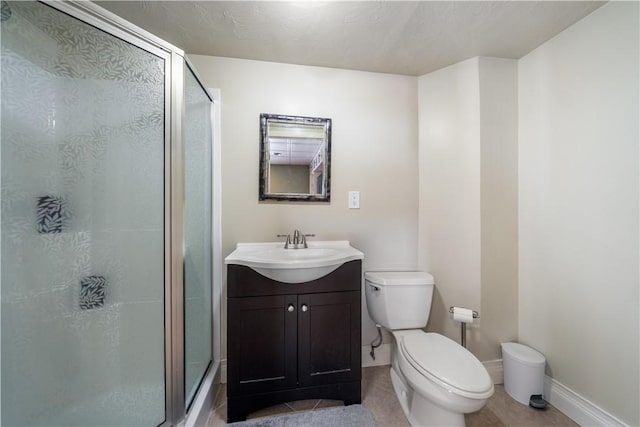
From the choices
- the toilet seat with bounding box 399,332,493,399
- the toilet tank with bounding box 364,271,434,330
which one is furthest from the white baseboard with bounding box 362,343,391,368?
the toilet seat with bounding box 399,332,493,399

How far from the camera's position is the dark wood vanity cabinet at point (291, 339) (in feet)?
3.67

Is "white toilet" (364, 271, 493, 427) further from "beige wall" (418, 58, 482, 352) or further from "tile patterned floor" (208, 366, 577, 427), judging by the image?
"beige wall" (418, 58, 482, 352)

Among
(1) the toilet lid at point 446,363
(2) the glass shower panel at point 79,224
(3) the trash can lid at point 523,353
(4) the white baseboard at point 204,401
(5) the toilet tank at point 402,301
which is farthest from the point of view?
(5) the toilet tank at point 402,301

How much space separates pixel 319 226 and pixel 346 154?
1.80 ft

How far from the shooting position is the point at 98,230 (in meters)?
0.99

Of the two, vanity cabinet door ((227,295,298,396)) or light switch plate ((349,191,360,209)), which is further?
light switch plate ((349,191,360,209))

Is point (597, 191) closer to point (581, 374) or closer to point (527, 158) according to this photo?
point (527, 158)

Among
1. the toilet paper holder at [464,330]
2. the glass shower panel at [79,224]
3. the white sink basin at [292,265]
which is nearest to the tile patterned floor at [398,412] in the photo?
the toilet paper holder at [464,330]

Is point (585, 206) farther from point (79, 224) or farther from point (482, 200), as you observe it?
point (79, 224)

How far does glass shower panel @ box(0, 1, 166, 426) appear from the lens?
0.81m

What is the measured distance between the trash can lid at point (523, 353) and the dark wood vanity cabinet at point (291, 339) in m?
0.93

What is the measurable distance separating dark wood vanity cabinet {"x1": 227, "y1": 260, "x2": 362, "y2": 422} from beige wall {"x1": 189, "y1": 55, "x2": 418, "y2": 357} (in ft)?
1.36

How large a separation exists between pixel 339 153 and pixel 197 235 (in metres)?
1.05

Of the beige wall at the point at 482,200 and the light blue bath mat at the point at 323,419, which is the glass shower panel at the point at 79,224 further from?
the beige wall at the point at 482,200
